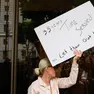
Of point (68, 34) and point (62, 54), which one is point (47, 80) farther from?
point (68, 34)

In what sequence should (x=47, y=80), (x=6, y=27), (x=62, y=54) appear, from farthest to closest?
(x=6, y=27) < (x=47, y=80) < (x=62, y=54)

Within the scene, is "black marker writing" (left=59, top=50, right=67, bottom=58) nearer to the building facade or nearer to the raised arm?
the raised arm

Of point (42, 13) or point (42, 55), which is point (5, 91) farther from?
point (42, 13)

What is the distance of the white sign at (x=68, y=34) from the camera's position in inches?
184

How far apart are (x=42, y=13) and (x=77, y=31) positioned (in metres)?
0.93

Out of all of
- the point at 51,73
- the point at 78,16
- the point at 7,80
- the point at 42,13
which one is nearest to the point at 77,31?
the point at 78,16

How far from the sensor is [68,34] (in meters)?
4.74

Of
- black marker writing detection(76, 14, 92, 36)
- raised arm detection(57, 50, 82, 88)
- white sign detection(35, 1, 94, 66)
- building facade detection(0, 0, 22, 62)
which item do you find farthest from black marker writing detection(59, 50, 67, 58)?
building facade detection(0, 0, 22, 62)

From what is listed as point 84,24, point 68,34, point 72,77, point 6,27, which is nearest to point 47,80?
point 72,77

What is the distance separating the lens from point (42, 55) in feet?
17.8

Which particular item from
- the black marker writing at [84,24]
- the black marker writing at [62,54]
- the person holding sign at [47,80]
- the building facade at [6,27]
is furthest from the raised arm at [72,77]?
the building facade at [6,27]

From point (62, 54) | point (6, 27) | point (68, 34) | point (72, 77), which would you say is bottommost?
point (72, 77)

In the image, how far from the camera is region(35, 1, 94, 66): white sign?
467cm

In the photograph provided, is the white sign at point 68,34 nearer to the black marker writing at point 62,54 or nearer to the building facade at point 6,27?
the black marker writing at point 62,54
